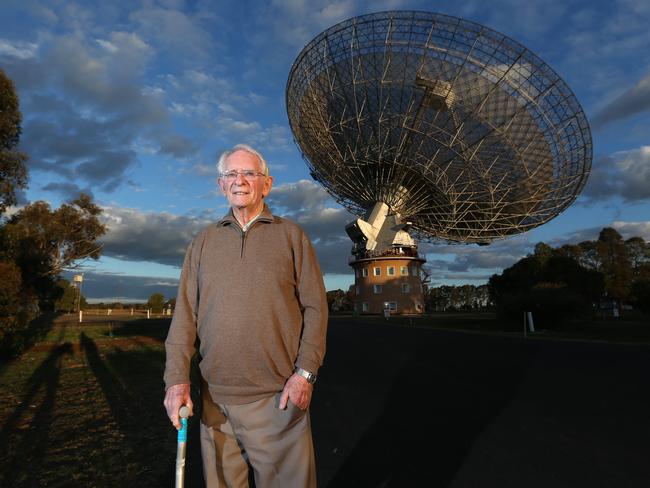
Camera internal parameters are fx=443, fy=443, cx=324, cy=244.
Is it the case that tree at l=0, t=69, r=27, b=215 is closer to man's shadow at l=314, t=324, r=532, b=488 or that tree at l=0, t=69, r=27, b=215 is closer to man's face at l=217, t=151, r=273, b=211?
man's shadow at l=314, t=324, r=532, b=488

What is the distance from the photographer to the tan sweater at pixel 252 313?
90.0 inches

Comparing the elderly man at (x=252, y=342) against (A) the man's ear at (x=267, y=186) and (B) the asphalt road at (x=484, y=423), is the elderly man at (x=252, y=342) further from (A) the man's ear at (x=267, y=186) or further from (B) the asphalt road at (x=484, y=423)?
(B) the asphalt road at (x=484, y=423)

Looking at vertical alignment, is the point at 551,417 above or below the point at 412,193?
below

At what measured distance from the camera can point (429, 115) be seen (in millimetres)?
27219

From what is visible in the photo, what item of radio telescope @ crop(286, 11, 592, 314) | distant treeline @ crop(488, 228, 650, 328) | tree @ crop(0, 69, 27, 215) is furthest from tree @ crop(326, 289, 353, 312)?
tree @ crop(0, 69, 27, 215)

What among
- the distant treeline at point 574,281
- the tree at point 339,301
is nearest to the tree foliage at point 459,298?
the tree at point 339,301

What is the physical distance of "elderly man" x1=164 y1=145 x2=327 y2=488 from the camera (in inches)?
89.5

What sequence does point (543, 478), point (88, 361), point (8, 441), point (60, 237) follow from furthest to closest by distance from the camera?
point (60, 237) < point (88, 361) < point (8, 441) < point (543, 478)

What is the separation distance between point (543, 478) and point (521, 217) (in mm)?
31667

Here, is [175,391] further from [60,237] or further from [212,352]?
[60,237]

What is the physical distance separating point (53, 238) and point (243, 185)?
27627 mm

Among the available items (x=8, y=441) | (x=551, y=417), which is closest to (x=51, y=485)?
(x=8, y=441)

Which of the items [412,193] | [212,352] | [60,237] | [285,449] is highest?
[412,193]

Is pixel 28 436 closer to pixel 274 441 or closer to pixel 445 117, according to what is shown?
pixel 274 441
